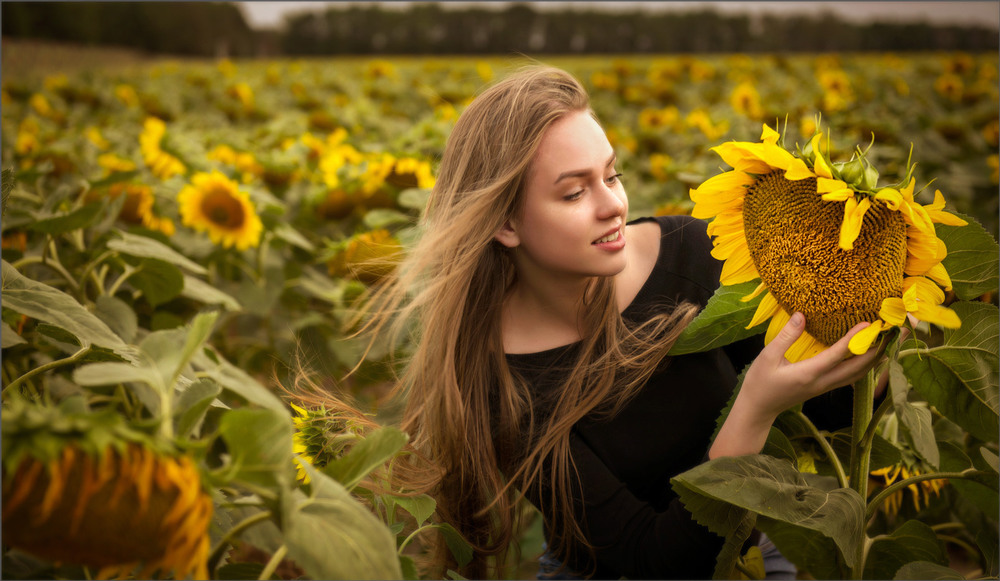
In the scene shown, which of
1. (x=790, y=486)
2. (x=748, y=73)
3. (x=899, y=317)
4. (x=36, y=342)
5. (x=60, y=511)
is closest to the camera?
(x=60, y=511)

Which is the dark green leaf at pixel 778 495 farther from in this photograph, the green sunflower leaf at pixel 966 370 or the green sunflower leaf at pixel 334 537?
the green sunflower leaf at pixel 334 537

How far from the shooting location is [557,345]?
1400 mm

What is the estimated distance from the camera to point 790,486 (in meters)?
0.84

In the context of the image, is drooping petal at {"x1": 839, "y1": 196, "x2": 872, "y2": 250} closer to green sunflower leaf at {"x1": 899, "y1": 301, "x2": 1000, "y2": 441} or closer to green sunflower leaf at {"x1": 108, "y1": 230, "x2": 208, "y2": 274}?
green sunflower leaf at {"x1": 899, "y1": 301, "x2": 1000, "y2": 441}

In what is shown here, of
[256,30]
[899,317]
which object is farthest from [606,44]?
[899,317]

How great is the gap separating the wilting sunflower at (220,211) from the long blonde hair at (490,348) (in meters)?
0.90

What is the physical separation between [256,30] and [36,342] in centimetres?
943

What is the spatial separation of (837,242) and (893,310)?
9cm

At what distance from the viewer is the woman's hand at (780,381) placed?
2.56 ft

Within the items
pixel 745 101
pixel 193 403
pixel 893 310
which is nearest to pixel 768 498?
pixel 893 310

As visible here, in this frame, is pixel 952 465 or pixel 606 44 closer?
pixel 952 465

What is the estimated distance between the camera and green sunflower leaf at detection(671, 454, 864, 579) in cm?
79

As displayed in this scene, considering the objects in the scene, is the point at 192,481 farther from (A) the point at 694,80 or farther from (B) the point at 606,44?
(B) the point at 606,44

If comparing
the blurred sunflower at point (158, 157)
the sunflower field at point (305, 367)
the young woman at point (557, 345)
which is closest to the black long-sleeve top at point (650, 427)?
the young woman at point (557, 345)
